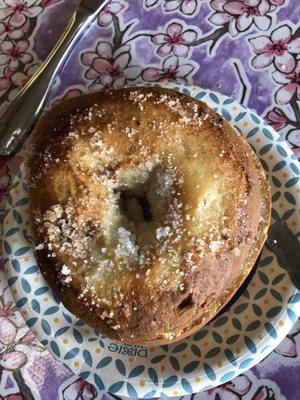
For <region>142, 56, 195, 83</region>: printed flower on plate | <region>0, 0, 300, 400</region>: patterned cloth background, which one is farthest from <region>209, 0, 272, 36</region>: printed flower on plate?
<region>142, 56, 195, 83</region>: printed flower on plate

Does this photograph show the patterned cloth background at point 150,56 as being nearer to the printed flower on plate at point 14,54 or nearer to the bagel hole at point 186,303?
the printed flower on plate at point 14,54

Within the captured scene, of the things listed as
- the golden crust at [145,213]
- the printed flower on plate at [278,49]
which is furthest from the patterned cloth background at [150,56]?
the golden crust at [145,213]

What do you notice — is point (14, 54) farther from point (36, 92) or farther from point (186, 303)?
point (186, 303)

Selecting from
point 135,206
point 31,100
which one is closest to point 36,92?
point 31,100

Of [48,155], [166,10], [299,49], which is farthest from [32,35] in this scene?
[299,49]

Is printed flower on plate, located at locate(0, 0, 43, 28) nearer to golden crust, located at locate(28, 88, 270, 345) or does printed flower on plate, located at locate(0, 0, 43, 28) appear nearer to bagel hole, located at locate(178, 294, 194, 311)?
golden crust, located at locate(28, 88, 270, 345)
